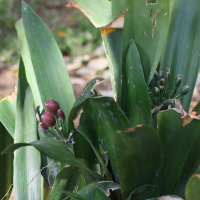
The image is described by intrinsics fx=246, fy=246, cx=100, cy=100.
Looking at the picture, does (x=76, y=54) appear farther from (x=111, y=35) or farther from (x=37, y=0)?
(x=111, y=35)

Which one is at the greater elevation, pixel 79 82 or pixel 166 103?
pixel 166 103

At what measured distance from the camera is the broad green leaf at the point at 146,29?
747 millimetres

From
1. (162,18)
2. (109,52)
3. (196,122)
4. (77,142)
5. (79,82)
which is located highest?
(162,18)

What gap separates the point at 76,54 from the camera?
3.10 meters

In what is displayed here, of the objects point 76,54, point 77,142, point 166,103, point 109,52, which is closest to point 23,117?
point 77,142

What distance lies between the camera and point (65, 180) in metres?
0.76

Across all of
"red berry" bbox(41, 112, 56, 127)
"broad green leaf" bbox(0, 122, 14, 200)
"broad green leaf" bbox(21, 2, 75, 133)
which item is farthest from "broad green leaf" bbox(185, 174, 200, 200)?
"broad green leaf" bbox(0, 122, 14, 200)

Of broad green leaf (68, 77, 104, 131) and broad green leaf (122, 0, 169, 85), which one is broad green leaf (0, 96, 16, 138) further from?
broad green leaf (122, 0, 169, 85)

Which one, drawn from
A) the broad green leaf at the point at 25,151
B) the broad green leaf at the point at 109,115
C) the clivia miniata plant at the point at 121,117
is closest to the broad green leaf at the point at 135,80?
the clivia miniata plant at the point at 121,117

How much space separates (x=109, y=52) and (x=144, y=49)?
181 mm

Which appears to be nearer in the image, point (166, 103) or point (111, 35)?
point (166, 103)

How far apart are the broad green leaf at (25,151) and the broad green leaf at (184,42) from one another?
1.72 ft

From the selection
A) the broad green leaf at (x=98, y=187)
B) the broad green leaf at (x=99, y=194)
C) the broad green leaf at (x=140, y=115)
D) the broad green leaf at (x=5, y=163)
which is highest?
the broad green leaf at (x=140, y=115)

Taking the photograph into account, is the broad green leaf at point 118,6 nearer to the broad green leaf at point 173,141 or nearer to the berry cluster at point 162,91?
the berry cluster at point 162,91
